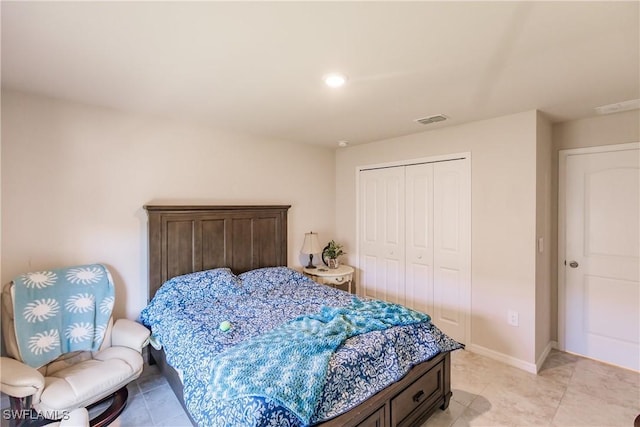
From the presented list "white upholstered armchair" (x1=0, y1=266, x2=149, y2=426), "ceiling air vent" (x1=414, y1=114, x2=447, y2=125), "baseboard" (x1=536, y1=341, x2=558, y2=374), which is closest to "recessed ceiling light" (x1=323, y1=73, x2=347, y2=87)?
"ceiling air vent" (x1=414, y1=114, x2=447, y2=125)

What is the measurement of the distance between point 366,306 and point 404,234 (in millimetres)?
1515

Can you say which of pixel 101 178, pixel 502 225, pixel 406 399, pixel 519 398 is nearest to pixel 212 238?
pixel 101 178

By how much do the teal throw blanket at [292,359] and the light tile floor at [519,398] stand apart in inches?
32.5

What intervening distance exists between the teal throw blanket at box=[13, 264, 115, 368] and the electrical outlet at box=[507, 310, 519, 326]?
3441 mm

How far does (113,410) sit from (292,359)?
1.49 metres

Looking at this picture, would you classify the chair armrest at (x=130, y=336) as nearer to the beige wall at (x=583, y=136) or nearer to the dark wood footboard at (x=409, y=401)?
the dark wood footboard at (x=409, y=401)

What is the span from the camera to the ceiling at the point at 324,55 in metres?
1.32

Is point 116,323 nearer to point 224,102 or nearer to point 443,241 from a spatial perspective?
point 224,102

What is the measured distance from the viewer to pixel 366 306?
2377 millimetres

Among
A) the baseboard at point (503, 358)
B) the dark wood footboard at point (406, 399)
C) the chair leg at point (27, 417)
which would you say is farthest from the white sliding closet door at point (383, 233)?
the chair leg at point (27, 417)

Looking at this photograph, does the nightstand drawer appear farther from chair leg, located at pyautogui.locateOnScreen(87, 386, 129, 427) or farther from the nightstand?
chair leg, located at pyautogui.locateOnScreen(87, 386, 129, 427)

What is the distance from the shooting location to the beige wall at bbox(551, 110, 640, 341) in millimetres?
2660

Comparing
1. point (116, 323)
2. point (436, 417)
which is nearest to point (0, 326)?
point (116, 323)

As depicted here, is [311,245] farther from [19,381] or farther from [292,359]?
[19,381]
